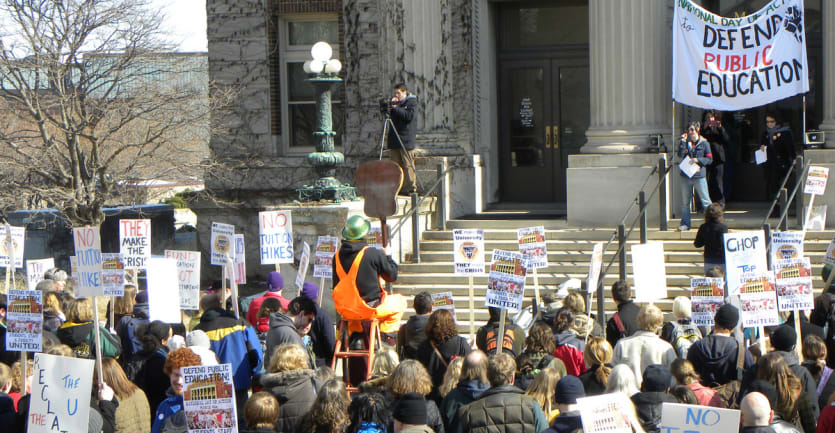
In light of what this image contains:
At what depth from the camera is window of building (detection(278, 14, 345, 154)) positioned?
21.0 m

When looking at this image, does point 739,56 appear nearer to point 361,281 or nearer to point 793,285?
point 793,285

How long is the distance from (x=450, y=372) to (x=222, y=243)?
493 centimetres

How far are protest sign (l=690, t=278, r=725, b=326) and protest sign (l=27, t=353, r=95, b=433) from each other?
530cm

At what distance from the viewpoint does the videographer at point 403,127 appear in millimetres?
16609

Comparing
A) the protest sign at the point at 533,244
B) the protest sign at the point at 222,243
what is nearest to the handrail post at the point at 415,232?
the protest sign at the point at 533,244

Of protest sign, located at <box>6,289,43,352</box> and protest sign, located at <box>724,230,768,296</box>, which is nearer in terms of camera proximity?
protest sign, located at <box>6,289,43,352</box>

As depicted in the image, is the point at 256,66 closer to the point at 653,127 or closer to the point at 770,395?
the point at 653,127

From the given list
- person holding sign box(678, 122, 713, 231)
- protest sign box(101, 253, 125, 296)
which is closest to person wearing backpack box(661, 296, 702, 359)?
protest sign box(101, 253, 125, 296)

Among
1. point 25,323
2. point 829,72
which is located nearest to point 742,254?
point 25,323

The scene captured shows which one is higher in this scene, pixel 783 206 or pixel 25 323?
pixel 783 206

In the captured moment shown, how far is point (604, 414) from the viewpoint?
544cm

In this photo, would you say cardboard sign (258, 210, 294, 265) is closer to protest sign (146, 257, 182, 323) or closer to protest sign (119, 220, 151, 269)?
protest sign (119, 220, 151, 269)

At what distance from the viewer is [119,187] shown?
21125 millimetres

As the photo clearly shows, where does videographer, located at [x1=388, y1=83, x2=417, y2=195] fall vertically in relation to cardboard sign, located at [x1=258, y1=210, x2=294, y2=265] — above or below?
above
